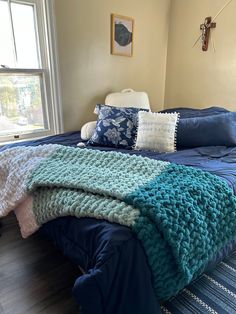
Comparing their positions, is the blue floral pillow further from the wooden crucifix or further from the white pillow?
the wooden crucifix

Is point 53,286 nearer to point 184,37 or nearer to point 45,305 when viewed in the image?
point 45,305

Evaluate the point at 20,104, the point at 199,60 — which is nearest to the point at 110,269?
the point at 20,104

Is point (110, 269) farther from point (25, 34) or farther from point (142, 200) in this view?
point (25, 34)

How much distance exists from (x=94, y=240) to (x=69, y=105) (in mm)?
1762

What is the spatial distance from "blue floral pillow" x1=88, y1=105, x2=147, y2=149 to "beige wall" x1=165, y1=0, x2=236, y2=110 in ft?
4.18

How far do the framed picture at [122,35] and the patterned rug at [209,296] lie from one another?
2259 millimetres

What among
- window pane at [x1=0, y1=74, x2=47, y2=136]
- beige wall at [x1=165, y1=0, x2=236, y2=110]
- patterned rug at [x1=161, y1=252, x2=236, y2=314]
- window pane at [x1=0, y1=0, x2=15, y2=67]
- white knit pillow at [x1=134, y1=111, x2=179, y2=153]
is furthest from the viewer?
beige wall at [x1=165, y1=0, x2=236, y2=110]

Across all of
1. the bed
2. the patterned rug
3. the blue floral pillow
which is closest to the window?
the blue floral pillow

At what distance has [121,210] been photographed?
3.12 ft

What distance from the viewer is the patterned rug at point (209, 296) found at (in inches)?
47.4

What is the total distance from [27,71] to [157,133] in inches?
51.5

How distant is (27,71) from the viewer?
2172mm

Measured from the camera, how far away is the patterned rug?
1.20 meters

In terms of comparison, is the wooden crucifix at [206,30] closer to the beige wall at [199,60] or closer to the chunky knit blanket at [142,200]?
the beige wall at [199,60]
